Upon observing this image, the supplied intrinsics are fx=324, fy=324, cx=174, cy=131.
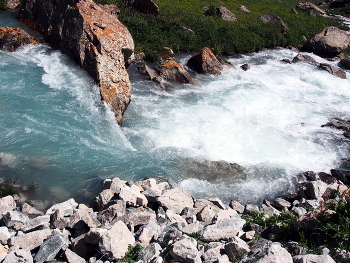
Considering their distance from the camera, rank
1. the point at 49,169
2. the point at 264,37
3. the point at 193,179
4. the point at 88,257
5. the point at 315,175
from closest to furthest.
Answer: the point at 88,257, the point at 49,169, the point at 193,179, the point at 315,175, the point at 264,37

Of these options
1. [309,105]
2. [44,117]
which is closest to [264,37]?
[309,105]

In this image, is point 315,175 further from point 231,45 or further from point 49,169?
point 231,45

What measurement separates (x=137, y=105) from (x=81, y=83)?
237 centimetres

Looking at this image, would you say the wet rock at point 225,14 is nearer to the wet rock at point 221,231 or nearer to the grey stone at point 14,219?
the wet rock at point 221,231

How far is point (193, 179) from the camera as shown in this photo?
A: 32.5ft

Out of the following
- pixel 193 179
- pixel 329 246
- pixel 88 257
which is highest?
pixel 329 246

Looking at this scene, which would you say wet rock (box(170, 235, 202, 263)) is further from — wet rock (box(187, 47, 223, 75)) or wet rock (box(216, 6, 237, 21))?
wet rock (box(216, 6, 237, 21))

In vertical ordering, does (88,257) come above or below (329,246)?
below

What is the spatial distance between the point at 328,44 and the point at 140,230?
24554 mm

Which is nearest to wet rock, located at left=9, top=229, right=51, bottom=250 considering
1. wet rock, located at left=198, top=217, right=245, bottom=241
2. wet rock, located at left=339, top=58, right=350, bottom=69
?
wet rock, located at left=198, top=217, right=245, bottom=241

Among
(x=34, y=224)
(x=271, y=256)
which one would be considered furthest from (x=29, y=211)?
(x=271, y=256)

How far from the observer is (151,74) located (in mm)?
15852

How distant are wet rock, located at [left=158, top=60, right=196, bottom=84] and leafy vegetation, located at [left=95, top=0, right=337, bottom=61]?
2.14 m

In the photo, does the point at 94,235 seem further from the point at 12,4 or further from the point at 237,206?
the point at 12,4
